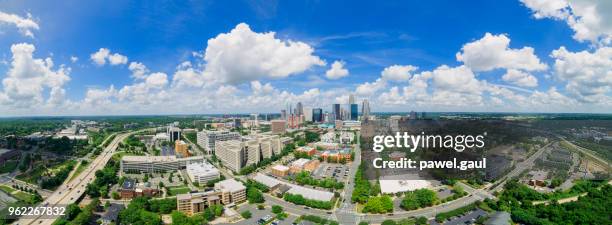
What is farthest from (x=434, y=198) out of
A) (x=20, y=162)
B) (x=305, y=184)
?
(x=20, y=162)

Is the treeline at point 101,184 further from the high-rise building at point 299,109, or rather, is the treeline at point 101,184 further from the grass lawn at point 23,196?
the high-rise building at point 299,109

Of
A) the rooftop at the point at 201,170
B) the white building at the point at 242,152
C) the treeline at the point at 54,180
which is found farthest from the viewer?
the white building at the point at 242,152

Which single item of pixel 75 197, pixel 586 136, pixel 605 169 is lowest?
pixel 75 197

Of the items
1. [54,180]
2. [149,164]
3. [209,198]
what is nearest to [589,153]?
[209,198]

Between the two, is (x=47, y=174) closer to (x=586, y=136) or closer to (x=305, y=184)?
(x=305, y=184)

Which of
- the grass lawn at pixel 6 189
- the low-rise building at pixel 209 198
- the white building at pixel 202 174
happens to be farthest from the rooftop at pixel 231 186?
the grass lawn at pixel 6 189

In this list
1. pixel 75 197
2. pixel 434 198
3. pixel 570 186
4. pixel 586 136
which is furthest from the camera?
pixel 586 136

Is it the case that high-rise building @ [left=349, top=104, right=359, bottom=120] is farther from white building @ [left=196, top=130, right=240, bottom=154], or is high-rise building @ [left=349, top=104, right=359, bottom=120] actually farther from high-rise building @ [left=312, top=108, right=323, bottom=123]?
white building @ [left=196, top=130, right=240, bottom=154]

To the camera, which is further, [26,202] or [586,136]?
[586,136]
